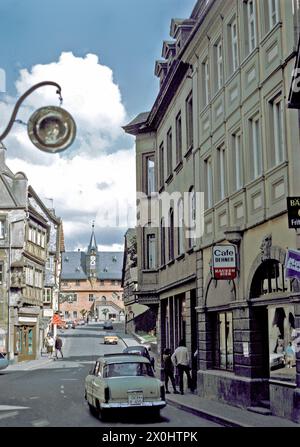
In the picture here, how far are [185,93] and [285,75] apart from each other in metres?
9.96

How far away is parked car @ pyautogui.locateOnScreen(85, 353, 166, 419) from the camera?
51.0 feet

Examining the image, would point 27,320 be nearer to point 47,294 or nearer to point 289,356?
point 47,294

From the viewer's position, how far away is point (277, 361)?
1620 centimetres

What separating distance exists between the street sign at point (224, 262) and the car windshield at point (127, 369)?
3107 mm

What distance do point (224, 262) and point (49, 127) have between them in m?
9.04

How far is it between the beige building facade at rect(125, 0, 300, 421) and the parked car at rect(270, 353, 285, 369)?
0.03 metres

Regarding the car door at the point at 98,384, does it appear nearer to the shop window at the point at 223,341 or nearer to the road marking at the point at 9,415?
the road marking at the point at 9,415

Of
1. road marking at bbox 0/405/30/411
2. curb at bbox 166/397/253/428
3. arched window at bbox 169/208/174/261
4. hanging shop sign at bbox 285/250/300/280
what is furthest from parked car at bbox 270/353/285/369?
arched window at bbox 169/208/174/261

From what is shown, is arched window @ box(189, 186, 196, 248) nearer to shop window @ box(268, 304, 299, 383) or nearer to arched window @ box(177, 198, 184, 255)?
arched window @ box(177, 198, 184, 255)

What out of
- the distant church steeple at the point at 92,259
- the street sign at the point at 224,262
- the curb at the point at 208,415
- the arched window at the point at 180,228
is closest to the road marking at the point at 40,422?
the curb at the point at 208,415

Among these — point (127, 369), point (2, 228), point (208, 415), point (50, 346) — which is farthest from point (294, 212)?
point (50, 346)

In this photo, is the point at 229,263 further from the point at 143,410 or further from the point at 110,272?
the point at 110,272

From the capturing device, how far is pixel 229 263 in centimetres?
1836
